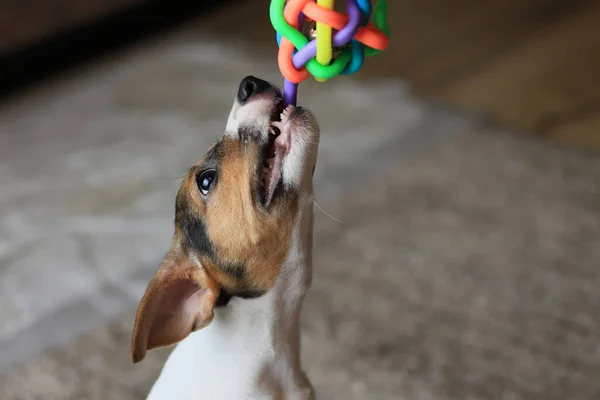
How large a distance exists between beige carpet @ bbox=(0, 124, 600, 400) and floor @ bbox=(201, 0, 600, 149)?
360 millimetres

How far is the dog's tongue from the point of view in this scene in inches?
50.9

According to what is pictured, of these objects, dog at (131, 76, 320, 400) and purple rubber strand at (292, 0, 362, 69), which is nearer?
purple rubber strand at (292, 0, 362, 69)

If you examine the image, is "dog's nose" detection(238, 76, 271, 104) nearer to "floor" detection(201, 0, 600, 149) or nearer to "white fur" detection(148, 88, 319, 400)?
"white fur" detection(148, 88, 319, 400)

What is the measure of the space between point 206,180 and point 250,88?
183 mm

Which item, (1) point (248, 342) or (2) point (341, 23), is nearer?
(2) point (341, 23)

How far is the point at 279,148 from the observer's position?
1.31 meters

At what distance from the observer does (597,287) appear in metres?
2.14

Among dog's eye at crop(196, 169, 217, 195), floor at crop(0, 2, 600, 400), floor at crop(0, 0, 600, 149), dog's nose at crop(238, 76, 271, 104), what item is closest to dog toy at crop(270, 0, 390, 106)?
dog's nose at crop(238, 76, 271, 104)

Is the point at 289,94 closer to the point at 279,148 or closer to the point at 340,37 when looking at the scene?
the point at 279,148

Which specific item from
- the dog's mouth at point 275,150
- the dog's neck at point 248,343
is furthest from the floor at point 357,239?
the dog's mouth at point 275,150

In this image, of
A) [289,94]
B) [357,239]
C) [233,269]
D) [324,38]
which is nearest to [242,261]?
[233,269]

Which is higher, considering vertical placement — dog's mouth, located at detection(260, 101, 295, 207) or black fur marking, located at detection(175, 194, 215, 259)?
dog's mouth, located at detection(260, 101, 295, 207)

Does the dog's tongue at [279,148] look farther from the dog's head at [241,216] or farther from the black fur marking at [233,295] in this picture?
the black fur marking at [233,295]

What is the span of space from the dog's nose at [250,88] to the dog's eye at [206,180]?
141 millimetres
